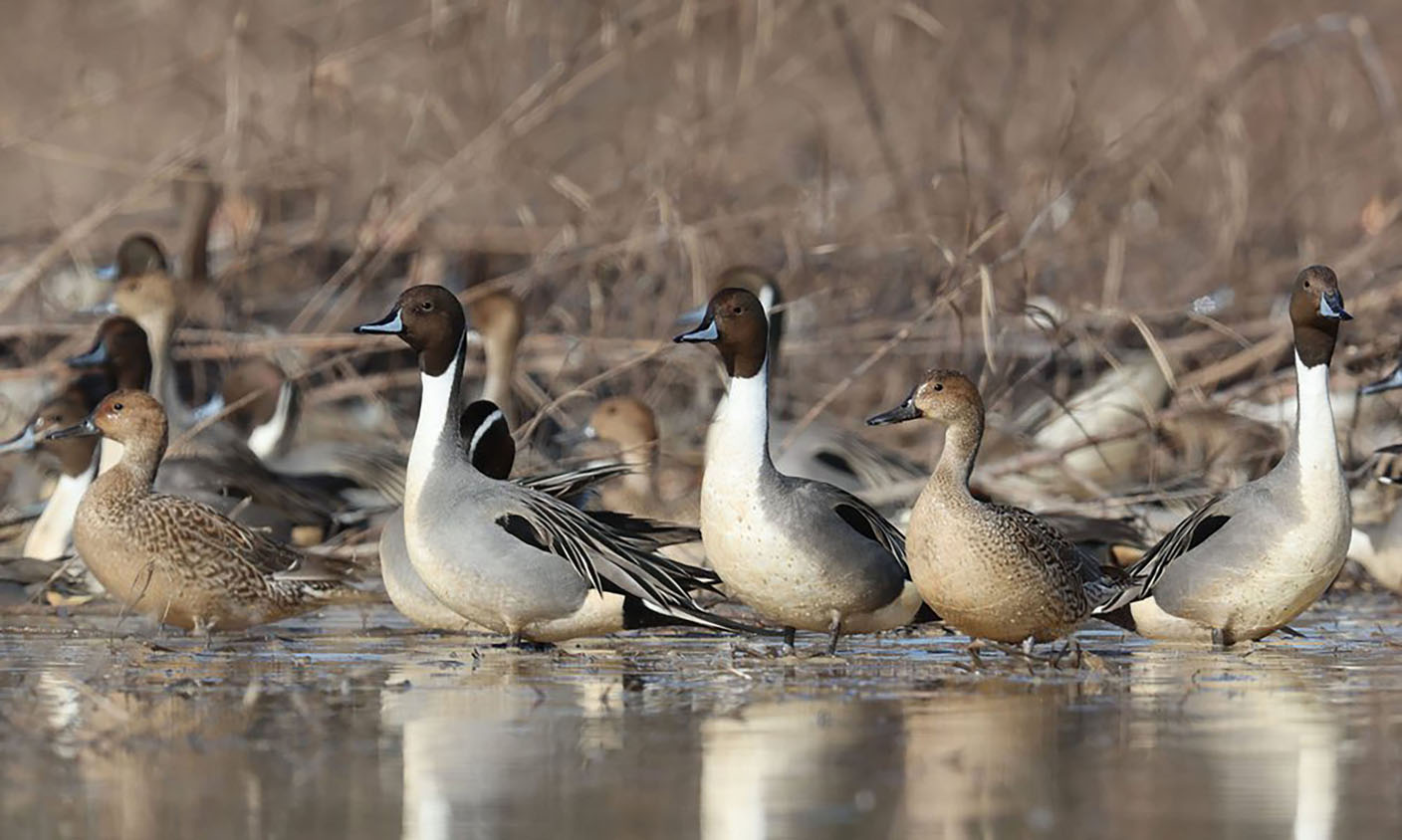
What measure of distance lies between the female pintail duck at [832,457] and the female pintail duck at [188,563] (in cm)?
201

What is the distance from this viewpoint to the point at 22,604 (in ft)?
22.1

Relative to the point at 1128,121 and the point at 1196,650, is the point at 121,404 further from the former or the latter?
the point at 1128,121

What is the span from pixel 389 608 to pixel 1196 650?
2.56 metres

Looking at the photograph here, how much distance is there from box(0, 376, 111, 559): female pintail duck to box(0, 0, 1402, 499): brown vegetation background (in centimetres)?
80

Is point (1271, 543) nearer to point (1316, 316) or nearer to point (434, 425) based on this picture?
point (1316, 316)

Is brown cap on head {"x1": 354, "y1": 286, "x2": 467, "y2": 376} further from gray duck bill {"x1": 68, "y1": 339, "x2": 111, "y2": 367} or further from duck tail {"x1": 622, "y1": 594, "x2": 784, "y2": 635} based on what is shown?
gray duck bill {"x1": 68, "y1": 339, "x2": 111, "y2": 367}

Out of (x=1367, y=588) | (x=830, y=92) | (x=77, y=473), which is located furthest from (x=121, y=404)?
(x=830, y=92)

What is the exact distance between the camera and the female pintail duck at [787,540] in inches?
227

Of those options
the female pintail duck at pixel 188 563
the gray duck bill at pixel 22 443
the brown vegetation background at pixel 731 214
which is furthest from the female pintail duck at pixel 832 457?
the gray duck bill at pixel 22 443

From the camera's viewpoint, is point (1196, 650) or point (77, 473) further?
point (77, 473)

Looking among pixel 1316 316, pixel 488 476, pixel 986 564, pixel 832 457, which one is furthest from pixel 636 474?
pixel 1316 316

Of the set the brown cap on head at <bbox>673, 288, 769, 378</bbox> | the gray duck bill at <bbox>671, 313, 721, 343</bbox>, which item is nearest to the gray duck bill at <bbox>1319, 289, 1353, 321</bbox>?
the brown cap on head at <bbox>673, 288, 769, 378</bbox>

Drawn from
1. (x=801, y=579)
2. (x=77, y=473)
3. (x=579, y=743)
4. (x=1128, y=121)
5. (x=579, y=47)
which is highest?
(x=1128, y=121)

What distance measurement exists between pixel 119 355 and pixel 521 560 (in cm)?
292
